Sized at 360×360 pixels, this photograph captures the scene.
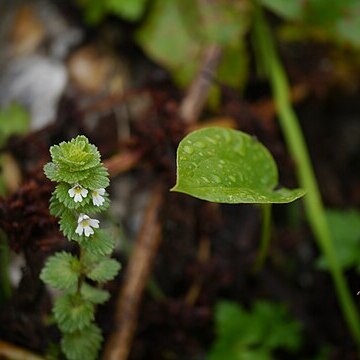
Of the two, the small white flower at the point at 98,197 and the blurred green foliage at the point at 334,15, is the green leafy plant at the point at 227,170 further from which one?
the blurred green foliage at the point at 334,15

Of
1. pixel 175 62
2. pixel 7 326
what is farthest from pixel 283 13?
pixel 7 326

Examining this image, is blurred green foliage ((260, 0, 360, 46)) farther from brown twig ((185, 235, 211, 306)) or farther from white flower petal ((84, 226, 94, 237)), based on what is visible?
white flower petal ((84, 226, 94, 237))

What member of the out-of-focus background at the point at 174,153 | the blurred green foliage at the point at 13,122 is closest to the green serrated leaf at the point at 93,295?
the out-of-focus background at the point at 174,153

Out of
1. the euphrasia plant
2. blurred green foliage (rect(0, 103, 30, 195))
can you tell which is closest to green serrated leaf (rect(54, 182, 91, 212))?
the euphrasia plant

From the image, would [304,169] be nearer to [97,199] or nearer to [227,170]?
[227,170]

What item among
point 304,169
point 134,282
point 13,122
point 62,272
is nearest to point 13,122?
point 13,122
